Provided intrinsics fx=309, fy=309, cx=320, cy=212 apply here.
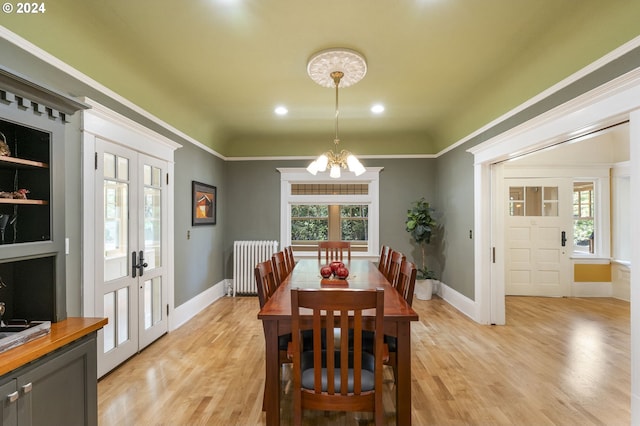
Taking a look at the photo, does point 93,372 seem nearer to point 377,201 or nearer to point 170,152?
point 170,152

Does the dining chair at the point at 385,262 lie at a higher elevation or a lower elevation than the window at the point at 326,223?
lower

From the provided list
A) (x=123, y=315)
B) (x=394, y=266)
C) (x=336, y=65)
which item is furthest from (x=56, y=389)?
(x=336, y=65)

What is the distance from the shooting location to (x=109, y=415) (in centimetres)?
210

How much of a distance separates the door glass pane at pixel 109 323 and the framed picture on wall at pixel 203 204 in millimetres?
1722

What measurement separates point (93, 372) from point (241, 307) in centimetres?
304

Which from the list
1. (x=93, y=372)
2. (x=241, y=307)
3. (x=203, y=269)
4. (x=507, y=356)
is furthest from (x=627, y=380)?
(x=203, y=269)

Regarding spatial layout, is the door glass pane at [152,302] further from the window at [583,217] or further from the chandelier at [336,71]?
the window at [583,217]

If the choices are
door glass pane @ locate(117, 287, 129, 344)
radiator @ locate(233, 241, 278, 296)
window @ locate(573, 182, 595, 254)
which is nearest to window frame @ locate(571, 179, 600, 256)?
window @ locate(573, 182, 595, 254)

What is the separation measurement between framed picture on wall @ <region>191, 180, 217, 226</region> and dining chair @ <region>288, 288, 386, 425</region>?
10.7ft

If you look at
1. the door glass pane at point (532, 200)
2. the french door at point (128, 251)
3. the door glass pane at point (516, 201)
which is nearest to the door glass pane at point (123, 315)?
the french door at point (128, 251)

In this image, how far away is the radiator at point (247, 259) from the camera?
17.5 feet

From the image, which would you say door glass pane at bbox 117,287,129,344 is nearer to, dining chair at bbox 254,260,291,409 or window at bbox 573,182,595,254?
dining chair at bbox 254,260,291,409

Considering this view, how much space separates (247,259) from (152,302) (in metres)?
2.10

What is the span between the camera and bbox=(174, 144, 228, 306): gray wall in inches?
155
